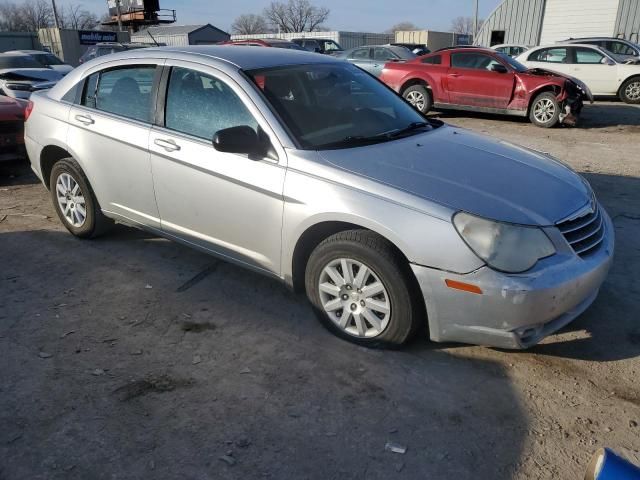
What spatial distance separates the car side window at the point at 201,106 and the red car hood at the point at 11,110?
423 centimetres

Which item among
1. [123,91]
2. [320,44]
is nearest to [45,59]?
[123,91]

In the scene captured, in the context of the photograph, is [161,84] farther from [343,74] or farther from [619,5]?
[619,5]

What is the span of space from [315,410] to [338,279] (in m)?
0.80

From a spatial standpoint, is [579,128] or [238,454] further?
[579,128]

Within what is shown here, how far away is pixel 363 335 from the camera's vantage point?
10.5ft

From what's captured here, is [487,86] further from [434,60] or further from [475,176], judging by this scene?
[475,176]

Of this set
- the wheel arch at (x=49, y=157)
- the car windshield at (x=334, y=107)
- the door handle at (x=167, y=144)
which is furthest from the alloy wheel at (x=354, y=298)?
the wheel arch at (x=49, y=157)

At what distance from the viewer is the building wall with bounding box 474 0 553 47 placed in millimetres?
26125

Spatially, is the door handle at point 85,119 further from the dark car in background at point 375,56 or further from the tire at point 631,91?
the tire at point 631,91

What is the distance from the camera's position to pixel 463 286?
273 centimetres

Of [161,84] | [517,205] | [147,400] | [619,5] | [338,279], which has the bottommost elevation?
[147,400]

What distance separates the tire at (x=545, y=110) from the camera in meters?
10.8

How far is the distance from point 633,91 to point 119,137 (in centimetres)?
1432

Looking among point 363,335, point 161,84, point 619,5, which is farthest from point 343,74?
point 619,5
